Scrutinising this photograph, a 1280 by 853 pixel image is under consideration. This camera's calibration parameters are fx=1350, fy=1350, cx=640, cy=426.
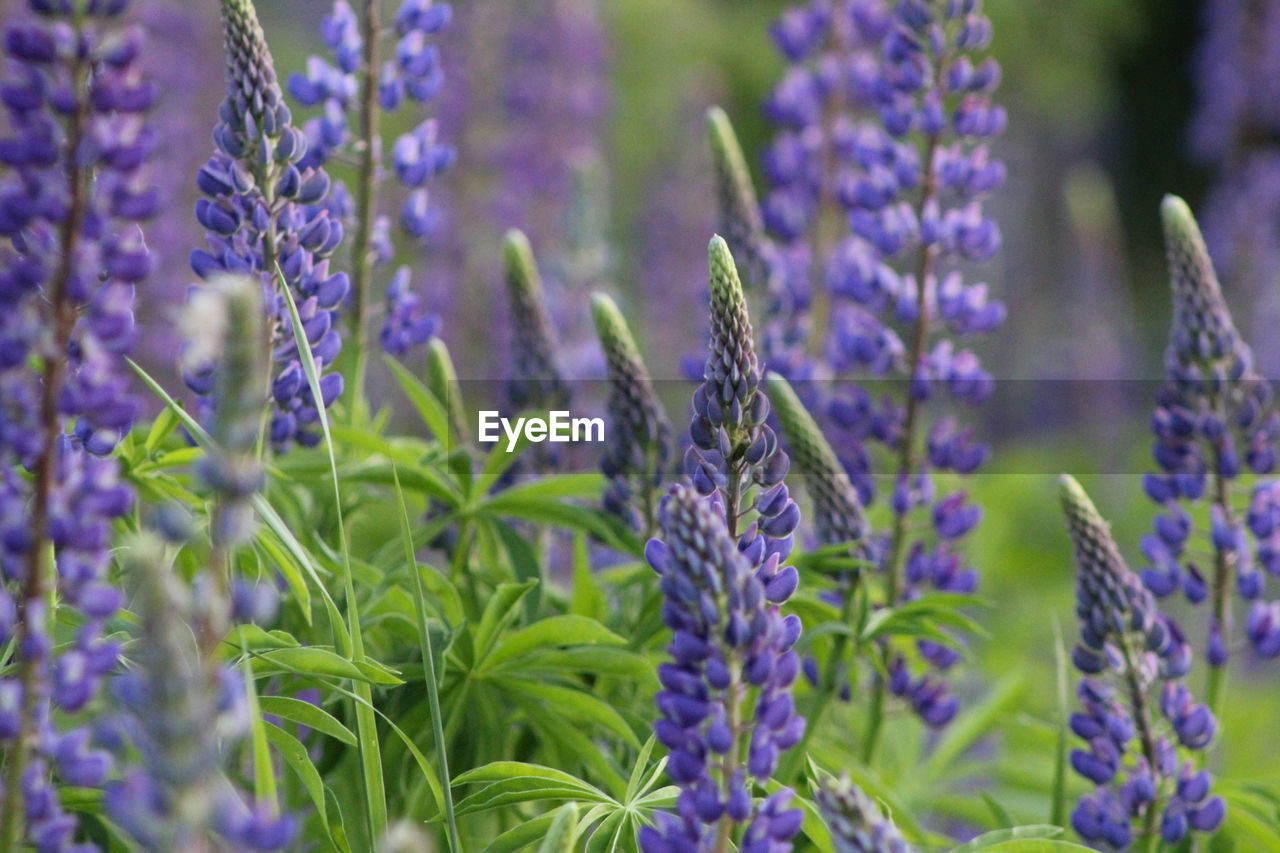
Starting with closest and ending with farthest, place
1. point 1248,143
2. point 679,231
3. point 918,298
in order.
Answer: point 918,298 → point 1248,143 → point 679,231

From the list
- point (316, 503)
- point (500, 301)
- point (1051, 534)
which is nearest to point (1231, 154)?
point (1051, 534)

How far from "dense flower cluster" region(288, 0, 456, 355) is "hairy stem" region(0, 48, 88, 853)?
108 cm

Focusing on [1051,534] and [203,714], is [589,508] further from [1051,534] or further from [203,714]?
[1051,534]

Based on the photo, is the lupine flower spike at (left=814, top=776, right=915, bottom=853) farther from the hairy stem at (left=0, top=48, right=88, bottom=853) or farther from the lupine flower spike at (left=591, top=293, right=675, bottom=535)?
the lupine flower spike at (left=591, top=293, right=675, bottom=535)

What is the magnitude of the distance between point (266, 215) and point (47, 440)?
0.77m

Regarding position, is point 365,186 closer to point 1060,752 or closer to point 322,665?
point 322,665

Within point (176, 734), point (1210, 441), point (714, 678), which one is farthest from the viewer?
point (1210, 441)


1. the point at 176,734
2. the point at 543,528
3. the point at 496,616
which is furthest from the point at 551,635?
the point at 176,734

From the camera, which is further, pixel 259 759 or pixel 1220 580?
pixel 1220 580

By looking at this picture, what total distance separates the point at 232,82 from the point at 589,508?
852 mm

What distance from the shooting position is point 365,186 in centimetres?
243

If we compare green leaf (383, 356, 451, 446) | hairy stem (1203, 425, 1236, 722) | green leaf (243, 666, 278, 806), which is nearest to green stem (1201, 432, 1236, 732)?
hairy stem (1203, 425, 1236, 722)

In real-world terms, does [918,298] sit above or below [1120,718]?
above

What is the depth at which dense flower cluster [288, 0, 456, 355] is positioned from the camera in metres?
2.37
